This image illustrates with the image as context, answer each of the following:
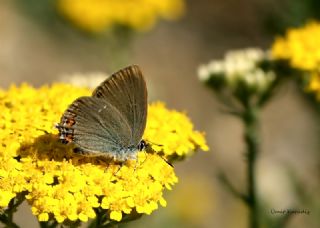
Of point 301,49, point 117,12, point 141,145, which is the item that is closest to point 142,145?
point 141,145

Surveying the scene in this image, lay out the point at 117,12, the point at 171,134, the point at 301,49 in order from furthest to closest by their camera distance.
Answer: the point at 117,12 → the point at 301,49 → the point at 171,134

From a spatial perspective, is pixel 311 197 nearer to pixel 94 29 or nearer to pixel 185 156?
pixel 185 156

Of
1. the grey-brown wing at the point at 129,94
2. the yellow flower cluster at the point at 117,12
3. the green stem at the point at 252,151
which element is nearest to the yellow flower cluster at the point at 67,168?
the grey-brown wing at the point at 129,94

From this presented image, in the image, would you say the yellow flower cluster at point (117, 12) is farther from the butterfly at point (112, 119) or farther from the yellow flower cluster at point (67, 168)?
the butterfly at point (112, 119)

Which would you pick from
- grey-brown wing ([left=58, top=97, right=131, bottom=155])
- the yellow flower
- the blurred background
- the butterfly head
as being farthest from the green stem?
the blurred background

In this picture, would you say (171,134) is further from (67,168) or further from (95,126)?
(67,168)

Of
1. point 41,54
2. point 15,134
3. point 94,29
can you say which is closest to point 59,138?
point 15,134

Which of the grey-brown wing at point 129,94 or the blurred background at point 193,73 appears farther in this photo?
the blurred background at point 193,73
